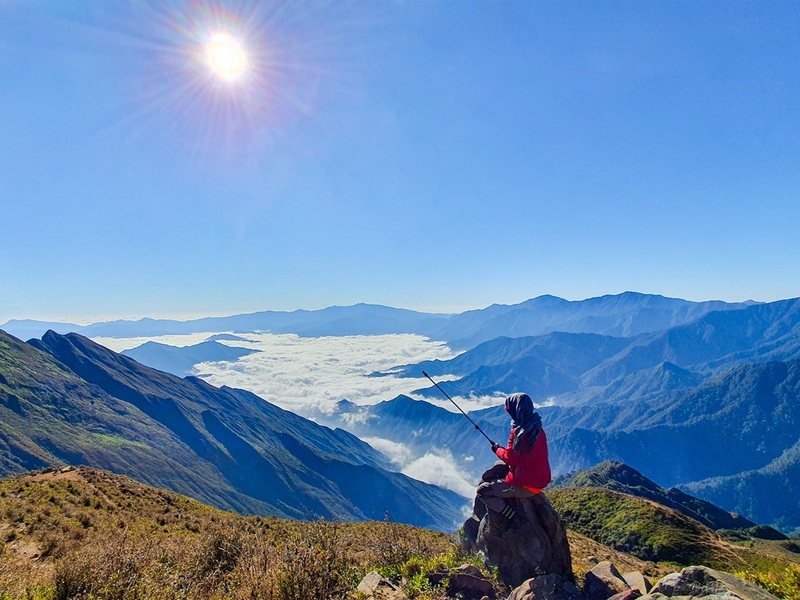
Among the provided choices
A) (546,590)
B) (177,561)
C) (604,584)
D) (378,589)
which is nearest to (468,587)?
(546,590)

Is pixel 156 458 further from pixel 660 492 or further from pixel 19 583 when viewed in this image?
pixel 19 583

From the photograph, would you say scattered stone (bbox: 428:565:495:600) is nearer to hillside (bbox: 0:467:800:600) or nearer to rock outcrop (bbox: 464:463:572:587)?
hillside (bbox: 0:467:800:600)

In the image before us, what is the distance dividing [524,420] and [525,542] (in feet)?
8.96

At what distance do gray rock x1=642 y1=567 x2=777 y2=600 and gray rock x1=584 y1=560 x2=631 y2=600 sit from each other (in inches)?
55.6

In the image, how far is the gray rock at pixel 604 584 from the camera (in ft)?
25.9

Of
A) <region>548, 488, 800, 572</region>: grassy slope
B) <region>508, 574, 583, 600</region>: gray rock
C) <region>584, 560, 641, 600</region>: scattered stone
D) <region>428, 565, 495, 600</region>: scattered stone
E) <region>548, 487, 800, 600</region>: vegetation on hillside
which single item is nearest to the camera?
<region>508, 574, 583, 600</region>: gray rock

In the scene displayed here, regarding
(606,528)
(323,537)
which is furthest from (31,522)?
(606,528)

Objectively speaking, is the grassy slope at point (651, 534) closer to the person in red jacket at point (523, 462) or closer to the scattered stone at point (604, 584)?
the scattered stone at point (604, 584)

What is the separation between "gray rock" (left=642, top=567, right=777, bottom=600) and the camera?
578 centimetres

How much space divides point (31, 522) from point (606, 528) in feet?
191

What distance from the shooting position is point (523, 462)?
381 inches

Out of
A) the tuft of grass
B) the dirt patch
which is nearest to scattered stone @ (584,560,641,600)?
the tuft of grass

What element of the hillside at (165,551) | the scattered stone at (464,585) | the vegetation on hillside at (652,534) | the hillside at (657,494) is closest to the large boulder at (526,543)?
the hillside at (165,551)

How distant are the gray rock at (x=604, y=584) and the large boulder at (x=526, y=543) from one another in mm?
927
